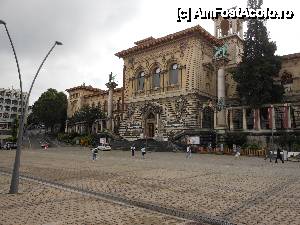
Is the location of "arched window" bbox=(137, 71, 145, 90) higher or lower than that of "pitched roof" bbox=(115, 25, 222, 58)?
lower

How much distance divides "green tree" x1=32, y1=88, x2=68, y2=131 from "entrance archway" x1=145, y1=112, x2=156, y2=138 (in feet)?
113

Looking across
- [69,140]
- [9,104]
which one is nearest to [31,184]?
[69,140]

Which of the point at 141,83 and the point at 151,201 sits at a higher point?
the point at 141,83

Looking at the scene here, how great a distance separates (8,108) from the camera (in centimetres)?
11294

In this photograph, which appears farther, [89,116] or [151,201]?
[89,116]

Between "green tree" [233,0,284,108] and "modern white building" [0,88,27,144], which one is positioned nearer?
"green tree" [233,0,284,108]

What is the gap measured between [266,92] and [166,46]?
19612mm

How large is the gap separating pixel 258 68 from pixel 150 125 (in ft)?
68.7

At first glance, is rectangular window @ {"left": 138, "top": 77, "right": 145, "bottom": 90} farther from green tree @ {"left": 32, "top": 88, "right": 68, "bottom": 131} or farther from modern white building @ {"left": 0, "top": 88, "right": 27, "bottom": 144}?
modern white building @ {"left": 0, "top": 88, "right": 27, "bottom": 144}

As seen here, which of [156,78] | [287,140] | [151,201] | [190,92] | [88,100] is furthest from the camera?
[88,100]

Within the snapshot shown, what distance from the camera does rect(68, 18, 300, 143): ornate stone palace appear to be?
146 ft

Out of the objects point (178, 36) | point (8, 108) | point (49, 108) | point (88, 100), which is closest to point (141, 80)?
point (178, 36)

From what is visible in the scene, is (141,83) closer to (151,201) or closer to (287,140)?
(287,140)

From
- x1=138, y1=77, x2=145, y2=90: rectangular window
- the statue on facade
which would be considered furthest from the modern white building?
the statue on facade
